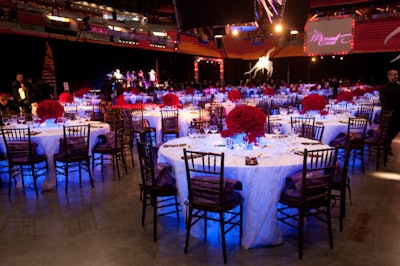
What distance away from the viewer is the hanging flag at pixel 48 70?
15.2m

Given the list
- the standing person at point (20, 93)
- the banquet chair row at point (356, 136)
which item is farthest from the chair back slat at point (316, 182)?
the standing person at point (20, 93)

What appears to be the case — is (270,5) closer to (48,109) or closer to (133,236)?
(48,109)

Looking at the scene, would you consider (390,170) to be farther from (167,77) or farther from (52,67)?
(167,77)

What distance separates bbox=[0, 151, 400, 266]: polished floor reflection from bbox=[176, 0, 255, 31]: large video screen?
4.12 m

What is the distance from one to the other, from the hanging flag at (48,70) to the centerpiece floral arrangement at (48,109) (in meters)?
9.98

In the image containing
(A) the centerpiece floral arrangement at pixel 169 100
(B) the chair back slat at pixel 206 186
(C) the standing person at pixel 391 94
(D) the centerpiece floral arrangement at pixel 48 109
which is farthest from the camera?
(A) the centerpiece floral arrangement at pixel 169 100

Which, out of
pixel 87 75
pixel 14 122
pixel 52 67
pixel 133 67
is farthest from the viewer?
pixel 133 67

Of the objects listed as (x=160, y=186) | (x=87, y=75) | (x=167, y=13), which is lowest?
(x=160, y=186)

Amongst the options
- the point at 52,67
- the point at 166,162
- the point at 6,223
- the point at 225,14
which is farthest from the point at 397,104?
the point at 52,67

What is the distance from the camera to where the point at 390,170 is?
6.32 meters

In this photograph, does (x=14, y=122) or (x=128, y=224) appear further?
(x=14, y=122)

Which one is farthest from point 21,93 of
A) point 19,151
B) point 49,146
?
point 19,151

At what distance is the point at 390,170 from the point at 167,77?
724 inches

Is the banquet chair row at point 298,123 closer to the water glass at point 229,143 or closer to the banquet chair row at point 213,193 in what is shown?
the water glass at point 229,143
